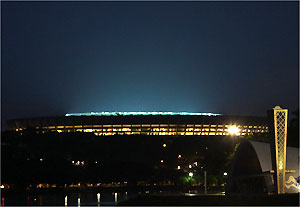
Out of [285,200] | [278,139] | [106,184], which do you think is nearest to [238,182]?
[278,139]

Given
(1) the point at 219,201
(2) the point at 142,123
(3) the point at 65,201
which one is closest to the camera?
(1) the point at 219,201

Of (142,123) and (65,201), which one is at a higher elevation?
(142,123)

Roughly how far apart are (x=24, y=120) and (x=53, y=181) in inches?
3399

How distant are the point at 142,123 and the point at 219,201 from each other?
132792mm

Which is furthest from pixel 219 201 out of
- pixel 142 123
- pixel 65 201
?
pixel 142 123

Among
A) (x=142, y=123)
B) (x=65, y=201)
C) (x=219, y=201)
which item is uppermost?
(x=142, y=123)

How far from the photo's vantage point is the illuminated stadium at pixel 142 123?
530 feet

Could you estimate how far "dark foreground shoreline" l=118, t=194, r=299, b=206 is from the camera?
30.4 m

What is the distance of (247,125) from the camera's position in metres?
168

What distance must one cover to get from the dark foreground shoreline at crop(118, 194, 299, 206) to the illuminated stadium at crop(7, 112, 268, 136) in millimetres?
127774

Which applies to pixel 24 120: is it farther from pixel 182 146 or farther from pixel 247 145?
pixel 247 145

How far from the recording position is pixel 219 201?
31000 mm

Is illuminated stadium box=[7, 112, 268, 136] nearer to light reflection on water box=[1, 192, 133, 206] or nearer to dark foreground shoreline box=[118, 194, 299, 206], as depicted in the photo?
light reflection on water box=[1, 192, 133, 206]

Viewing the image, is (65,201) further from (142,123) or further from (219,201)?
(142,123)
